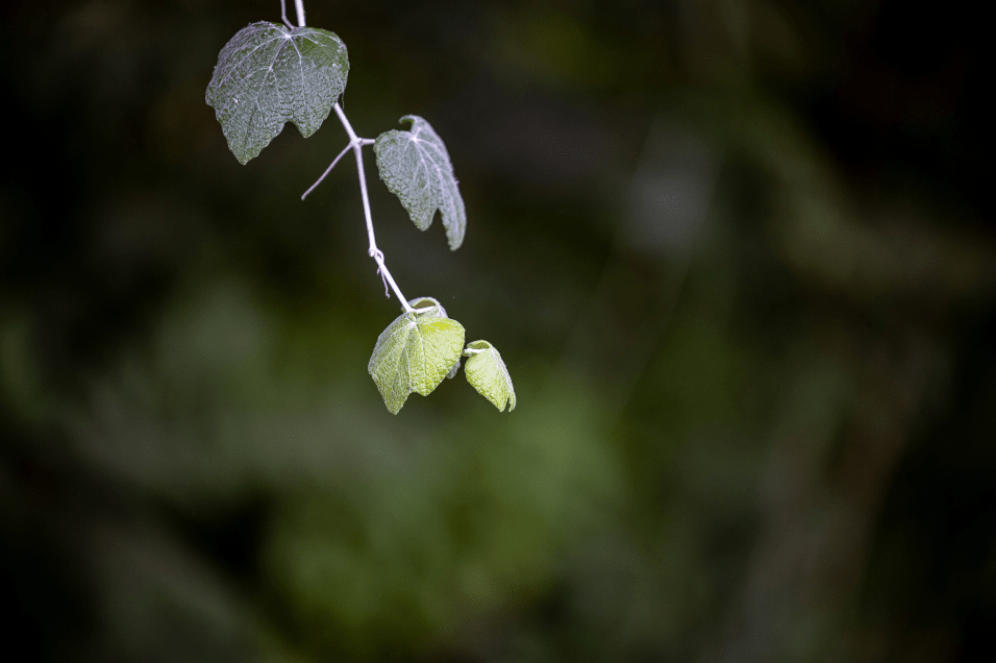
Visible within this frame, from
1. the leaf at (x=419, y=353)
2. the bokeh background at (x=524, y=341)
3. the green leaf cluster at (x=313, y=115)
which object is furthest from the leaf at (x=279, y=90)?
the bokeh background at (x=524, y=341)

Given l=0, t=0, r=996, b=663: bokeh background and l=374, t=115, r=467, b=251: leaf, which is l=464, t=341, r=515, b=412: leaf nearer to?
l=374, t=115, r=467, b=251: leaf

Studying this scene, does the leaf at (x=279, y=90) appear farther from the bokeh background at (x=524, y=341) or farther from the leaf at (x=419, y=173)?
the bokeh background at (x=524, y=341)

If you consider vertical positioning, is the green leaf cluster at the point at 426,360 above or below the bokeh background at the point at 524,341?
below

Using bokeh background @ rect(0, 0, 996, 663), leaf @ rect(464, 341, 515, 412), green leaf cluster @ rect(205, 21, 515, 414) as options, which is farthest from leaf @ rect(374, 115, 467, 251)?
bokeh background @ rect(0, 0, 996, 663)

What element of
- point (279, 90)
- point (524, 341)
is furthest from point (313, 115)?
point (524, 341)

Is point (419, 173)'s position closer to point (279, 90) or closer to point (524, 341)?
point (279, 90)

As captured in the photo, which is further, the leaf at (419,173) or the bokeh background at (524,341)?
the bokeh background at (524,341)
